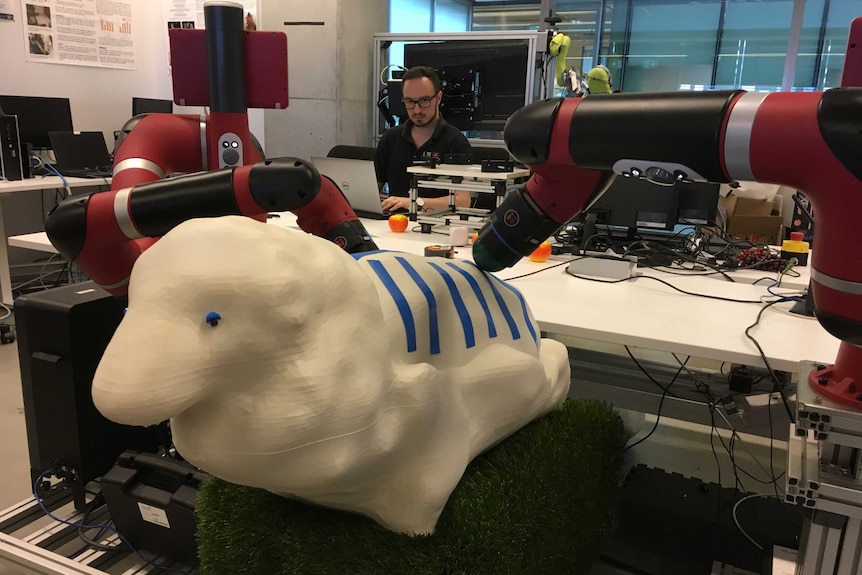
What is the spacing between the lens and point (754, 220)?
2.53 metres

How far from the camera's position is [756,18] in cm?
598

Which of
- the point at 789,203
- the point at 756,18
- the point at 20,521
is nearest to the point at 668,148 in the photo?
the point at 20,521

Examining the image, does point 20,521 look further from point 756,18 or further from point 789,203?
point 756,18

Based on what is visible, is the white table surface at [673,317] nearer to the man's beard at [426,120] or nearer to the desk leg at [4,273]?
the man's beard at [426,120]

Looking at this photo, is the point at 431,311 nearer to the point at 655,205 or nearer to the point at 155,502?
the point at 155,502

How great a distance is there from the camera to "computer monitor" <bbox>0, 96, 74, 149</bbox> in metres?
3.78

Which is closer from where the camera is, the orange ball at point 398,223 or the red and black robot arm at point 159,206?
the red and black robot arm at point 159,206

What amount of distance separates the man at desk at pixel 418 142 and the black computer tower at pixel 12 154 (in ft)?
6.32

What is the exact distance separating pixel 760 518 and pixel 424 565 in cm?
119

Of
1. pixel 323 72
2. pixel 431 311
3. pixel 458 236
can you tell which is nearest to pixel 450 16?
pixel 323 72

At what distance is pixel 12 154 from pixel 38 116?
2.06 ft

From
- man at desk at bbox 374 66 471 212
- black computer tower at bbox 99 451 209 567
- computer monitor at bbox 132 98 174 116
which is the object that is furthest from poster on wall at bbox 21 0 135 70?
black computer tower at bbox 99 451 209 567

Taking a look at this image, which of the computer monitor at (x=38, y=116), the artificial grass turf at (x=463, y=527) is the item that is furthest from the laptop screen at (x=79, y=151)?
the artificial grass turf at (x=463, y=527)

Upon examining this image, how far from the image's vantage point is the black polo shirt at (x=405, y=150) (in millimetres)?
3219
